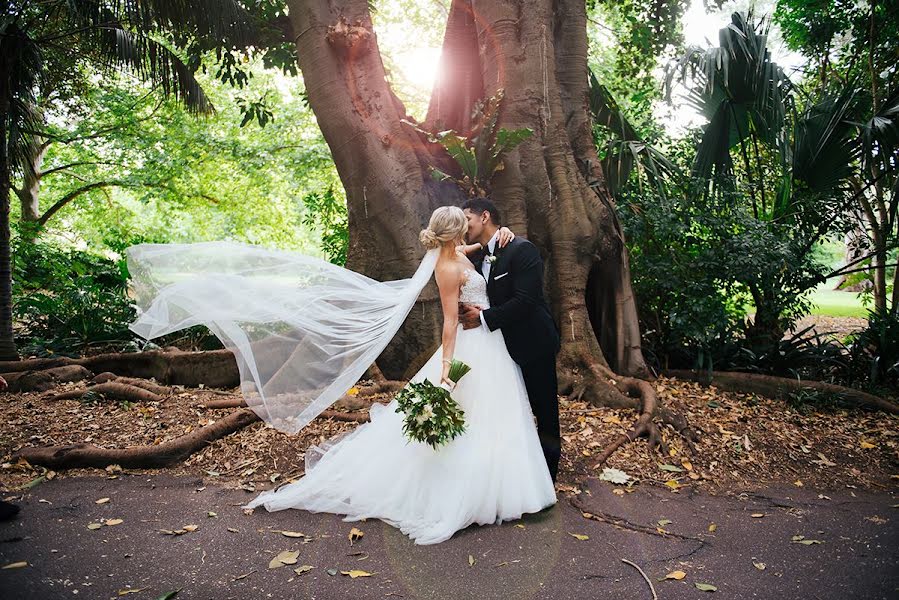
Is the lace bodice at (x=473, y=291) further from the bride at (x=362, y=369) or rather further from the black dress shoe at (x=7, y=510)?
the black dress shoe at (x=7, y=510)

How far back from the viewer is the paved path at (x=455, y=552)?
321cm

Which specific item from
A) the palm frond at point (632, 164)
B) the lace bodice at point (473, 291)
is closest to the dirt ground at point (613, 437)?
the lace bodice at point (473, 291)

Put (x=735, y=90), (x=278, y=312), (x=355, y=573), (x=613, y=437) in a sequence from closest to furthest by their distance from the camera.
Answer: (x=355, y=573) → (x=278, y=312) → (x=613, y=437) → (x=735, y=90)

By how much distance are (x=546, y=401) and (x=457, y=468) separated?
80 cm

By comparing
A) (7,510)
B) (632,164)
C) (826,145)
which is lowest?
(7,510)

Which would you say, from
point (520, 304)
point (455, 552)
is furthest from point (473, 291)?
point (455, 552)

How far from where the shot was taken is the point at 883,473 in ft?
17.0

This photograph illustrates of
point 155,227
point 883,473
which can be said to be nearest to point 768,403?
point 883,473

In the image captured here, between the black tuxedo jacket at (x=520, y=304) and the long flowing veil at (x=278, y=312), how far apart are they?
475 millimetres

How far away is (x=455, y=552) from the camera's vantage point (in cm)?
357

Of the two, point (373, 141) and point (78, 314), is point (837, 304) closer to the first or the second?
point (373, 141)

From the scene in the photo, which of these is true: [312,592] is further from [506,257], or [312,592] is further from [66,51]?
[66,51]

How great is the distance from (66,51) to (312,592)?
1162 cm

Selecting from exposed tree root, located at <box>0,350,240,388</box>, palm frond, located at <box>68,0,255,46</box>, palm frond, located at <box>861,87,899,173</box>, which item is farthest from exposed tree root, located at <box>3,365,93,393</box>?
palm frond, located at <box>861,87,899,173</box>
